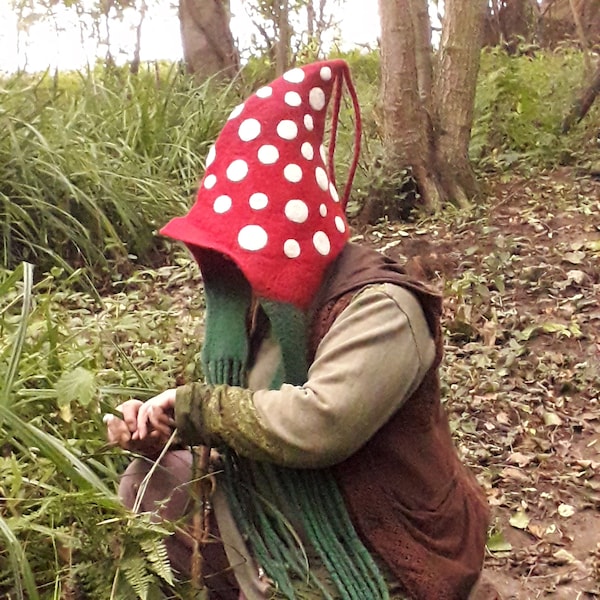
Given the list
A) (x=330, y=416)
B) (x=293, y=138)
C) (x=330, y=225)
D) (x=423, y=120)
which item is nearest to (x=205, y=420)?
(x=330, y=416)

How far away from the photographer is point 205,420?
5.49 ft

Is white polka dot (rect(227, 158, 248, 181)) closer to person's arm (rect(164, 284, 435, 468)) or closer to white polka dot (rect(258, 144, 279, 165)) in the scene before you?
white polka dot (rect(258, 144, 279, 165))

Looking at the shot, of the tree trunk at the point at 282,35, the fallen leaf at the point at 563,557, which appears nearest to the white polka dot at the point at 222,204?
the fallen leaf at the point at 563,557

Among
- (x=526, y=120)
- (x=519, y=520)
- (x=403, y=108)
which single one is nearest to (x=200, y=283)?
(x=403, y=108)

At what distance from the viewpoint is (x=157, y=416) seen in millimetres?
1767

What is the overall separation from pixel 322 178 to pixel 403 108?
3.62m

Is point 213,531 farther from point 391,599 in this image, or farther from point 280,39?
point 280,39

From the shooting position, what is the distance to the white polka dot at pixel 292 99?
1742 mm

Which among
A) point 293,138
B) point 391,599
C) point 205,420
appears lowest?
point 391,599

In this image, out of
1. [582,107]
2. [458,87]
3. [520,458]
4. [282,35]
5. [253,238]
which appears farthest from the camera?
[282,35]

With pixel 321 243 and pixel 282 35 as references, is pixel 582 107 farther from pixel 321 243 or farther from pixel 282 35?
pixel 321 243

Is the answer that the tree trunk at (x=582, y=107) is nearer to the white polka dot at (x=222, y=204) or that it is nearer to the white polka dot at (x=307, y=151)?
the white polka dot at (x=307, y=151)

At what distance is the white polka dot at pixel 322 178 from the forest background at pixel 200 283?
0.73m

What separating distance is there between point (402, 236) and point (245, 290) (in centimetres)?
310
